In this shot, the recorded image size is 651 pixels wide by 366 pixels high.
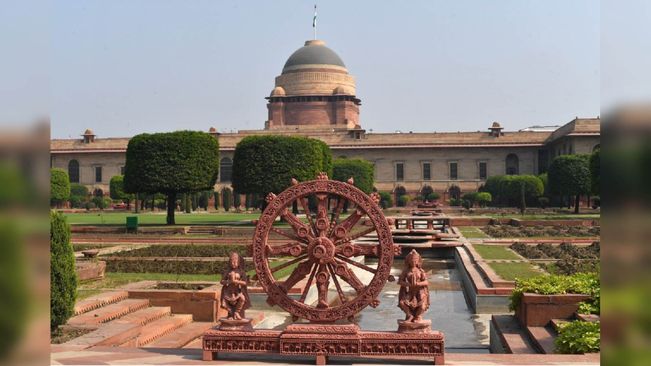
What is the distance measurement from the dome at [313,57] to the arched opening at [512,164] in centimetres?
1838

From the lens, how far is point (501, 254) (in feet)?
49.8

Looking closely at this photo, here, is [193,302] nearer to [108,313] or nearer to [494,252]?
[108,313]

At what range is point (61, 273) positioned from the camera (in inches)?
266

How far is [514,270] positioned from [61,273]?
7.43 metres

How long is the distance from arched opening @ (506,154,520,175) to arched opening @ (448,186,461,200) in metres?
3.90

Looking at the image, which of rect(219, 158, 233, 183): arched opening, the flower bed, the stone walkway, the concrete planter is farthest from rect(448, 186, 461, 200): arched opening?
the stone walkway

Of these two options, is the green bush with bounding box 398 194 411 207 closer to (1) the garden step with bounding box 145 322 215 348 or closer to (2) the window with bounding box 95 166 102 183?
(2) the window with bounding box 95 166 102 183

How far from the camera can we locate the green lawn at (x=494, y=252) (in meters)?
14.6

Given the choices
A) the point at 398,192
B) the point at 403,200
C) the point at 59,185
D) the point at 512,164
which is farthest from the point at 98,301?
the point at 512,164

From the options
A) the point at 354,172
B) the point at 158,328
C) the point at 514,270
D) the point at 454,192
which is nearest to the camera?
the point at 158,328

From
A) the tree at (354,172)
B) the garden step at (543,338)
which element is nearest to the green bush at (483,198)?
the tree at (354,172)

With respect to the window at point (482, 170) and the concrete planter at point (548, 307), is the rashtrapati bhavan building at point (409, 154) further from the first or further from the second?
the concrete planter at point (548, 307)
